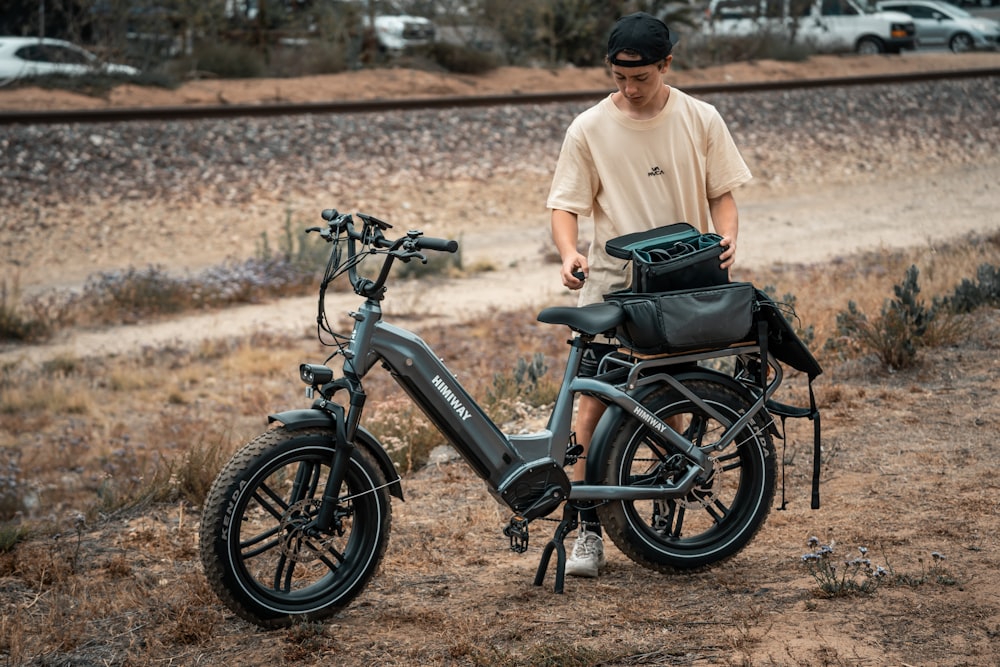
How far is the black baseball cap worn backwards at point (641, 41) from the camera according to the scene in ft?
13.8

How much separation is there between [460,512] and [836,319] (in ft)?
12.6

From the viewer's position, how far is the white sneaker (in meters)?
4.56

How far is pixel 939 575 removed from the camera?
4250 millimetres

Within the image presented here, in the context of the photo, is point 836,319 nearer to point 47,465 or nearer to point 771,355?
point 771,355

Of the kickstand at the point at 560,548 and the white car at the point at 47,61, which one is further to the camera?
the white car at the point at 47,61

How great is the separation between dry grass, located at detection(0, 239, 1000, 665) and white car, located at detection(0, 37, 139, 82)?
13650 millimetres

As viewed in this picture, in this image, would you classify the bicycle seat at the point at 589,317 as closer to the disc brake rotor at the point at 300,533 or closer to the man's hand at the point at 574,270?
the man's hand at the point at 574,270

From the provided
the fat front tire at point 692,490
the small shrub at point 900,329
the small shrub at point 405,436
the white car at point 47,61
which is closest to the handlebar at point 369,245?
the fat front tire at point 692,490

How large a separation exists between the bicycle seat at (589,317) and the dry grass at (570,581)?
98 centimetres

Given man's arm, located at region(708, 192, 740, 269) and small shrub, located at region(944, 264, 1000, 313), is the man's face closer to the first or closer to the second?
man's arm, located at region(708, 192, 740, 269)

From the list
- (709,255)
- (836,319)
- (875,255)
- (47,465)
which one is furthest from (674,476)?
(875,255)

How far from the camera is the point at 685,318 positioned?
4.22m

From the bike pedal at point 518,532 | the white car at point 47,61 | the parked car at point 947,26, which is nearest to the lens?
the bike pedal at point 518,532

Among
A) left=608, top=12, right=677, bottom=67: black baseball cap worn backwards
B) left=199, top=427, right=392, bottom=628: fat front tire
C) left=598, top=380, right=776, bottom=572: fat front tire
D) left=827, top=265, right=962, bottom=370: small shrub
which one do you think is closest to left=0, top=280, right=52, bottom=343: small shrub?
left=827, top=265, right=962, bottom=370: small shrub
